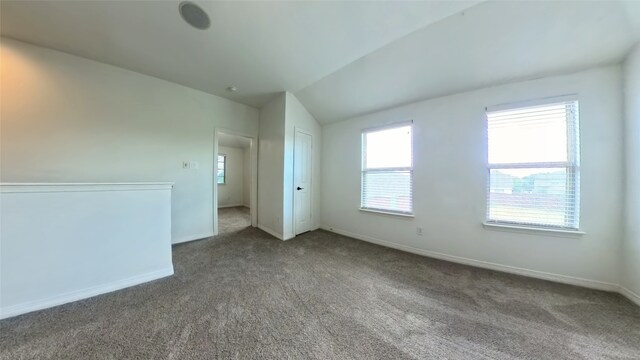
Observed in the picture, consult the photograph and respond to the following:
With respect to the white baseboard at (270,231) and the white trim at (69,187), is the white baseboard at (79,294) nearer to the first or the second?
the white trim at (69,187)

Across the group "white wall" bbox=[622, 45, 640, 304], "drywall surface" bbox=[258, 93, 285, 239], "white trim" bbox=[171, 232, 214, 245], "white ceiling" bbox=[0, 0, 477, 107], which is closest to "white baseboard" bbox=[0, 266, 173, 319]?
"white trim" bbox=[171, 232, 214, 245]

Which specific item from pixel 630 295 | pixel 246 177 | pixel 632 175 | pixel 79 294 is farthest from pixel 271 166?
pixel 630 295

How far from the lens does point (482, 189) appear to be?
2.46m

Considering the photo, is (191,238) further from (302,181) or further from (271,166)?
(302,181)

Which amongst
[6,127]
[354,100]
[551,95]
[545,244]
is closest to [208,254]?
[6,127]

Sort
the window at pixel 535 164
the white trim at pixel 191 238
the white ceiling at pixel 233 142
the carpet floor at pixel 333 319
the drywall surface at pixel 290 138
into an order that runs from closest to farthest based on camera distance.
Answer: the carpet floor at pixel 333 319 → the window at pixel 535 164 → the white trim at pixel 191 238 → the drywall surface at pixel 290 138 → the white ceiling at pixel 233 142

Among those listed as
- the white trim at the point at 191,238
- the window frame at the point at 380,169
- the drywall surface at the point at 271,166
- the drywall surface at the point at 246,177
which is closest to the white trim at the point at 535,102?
the window frame at the point at 380,169

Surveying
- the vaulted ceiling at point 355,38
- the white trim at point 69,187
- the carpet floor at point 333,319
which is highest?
the vaulted ceiling at point 355,38

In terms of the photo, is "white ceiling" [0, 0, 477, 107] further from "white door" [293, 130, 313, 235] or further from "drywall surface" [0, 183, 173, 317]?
"drywall surface" [0, 183, 173, 317]

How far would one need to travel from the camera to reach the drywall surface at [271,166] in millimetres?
3521

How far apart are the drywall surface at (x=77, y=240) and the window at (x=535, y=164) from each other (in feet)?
12.7

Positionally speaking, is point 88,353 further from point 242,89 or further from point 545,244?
point 545,244

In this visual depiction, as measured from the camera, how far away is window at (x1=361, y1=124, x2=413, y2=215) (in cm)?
308

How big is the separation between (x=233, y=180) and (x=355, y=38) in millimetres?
6242
